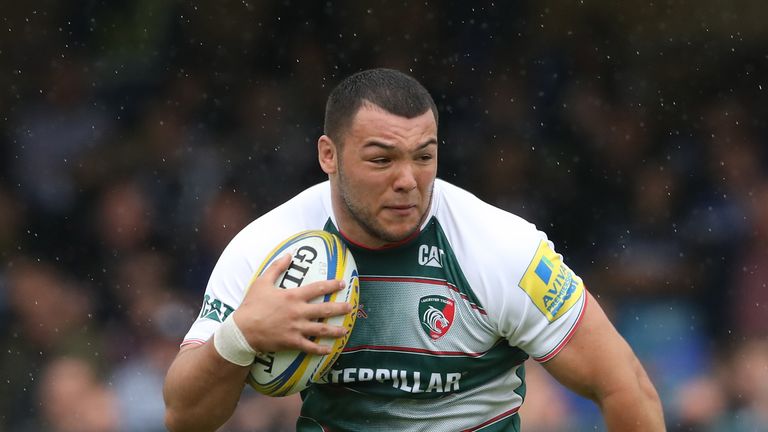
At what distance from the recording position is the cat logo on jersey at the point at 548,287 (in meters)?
3.73

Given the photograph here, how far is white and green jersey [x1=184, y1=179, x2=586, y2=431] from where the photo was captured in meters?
3.75

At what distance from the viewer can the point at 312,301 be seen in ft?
11.6

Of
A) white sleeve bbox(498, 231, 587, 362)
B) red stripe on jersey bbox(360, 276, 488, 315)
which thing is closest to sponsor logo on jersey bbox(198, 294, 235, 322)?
red stripe on jersey bbox(360, 276, 488, 315)

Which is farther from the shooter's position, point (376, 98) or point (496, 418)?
point (496, 418)

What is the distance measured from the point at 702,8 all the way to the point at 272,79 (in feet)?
9.08

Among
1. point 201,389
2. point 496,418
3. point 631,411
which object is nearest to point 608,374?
point 631,411

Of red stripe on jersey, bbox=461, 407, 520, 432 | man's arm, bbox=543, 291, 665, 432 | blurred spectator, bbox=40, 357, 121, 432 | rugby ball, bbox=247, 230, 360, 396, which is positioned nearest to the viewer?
rugby ball, bbox=247, 230, 360, 396

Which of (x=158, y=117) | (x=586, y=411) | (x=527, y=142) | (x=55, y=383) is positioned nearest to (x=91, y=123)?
(x=158, y=117)

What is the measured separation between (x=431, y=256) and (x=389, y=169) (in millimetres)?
353

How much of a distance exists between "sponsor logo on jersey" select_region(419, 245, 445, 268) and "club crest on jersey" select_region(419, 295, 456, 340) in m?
0.10

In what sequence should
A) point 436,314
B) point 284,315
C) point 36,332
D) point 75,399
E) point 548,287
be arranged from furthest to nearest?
point 36,332 → point 75,399 → point 436,314 → point 548,287 → point 284,315

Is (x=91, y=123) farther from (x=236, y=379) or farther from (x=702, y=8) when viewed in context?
(x=236, y=379)

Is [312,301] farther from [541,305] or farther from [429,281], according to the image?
[541,305]

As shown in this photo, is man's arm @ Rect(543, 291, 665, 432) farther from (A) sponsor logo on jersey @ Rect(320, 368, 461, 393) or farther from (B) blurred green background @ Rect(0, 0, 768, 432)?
(B) blurred green background @ Rect(0, 0, 768, 432)
